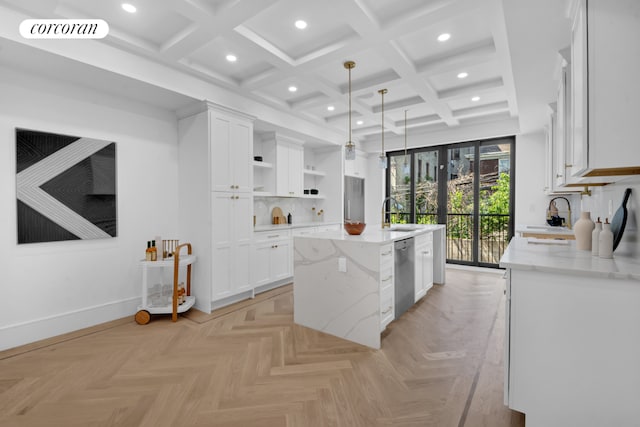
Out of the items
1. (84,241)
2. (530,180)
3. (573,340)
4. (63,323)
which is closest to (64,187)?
(84,241)

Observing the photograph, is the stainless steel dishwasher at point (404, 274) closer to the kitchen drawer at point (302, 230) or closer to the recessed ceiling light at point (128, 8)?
the kitchen drawer at point (302, 230)

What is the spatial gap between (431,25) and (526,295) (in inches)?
86.0

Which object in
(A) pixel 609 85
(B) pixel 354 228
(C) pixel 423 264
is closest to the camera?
(A) pixel 609 85

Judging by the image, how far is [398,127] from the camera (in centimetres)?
549

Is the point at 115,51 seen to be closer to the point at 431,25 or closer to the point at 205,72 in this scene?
the point at 205,72

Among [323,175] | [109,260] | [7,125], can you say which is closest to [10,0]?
[7,125]

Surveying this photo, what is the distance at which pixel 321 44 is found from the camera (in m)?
2.86

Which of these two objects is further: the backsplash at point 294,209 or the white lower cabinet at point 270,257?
the backsplash at point 294,209

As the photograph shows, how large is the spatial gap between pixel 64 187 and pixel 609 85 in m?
4.05

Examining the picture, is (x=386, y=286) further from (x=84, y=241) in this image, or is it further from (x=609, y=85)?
(x=84, y=241)

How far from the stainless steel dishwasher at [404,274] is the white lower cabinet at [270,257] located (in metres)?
1.91

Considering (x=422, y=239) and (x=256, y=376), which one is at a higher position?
(x=422, y=239)

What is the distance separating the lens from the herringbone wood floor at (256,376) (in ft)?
5.72

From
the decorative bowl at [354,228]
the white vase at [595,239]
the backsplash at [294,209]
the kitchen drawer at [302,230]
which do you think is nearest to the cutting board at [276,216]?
the backsplash at [294,209]
